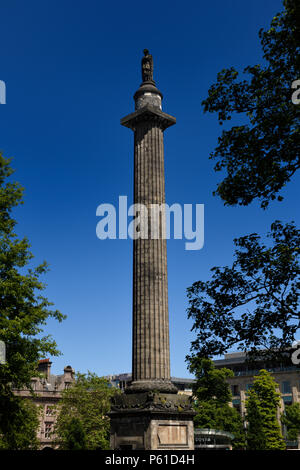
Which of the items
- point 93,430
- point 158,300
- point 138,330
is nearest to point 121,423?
point 138,330

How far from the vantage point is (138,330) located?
30656 millimetres

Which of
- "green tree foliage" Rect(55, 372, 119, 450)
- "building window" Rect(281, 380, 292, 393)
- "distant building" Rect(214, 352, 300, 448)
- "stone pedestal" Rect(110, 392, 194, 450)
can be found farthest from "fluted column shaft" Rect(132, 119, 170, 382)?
"building window" Rect(281, 380, 292, 393)

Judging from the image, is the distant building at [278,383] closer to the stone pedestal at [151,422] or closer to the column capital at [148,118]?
the stone pedestal at [151,422]

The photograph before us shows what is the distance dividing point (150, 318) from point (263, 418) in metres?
50.3

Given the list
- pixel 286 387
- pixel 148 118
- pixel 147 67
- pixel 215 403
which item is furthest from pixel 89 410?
pixel 286 387

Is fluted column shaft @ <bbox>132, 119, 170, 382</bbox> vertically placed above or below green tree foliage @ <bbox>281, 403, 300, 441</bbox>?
above

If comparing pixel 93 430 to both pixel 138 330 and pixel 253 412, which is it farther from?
pixel 138 330

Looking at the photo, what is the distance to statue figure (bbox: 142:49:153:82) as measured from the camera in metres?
38.8

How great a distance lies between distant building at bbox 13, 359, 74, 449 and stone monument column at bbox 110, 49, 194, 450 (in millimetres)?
53410

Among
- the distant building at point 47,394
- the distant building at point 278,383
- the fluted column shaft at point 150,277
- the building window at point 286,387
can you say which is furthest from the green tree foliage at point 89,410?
the building window at point 286,387

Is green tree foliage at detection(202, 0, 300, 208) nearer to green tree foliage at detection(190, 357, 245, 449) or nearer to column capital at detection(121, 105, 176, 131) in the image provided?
column capital at detection(121, 105, 176, 131)

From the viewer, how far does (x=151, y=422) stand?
2667 cm

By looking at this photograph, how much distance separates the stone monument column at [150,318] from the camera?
27.3m

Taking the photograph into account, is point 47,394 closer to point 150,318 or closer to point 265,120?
point 150,318
